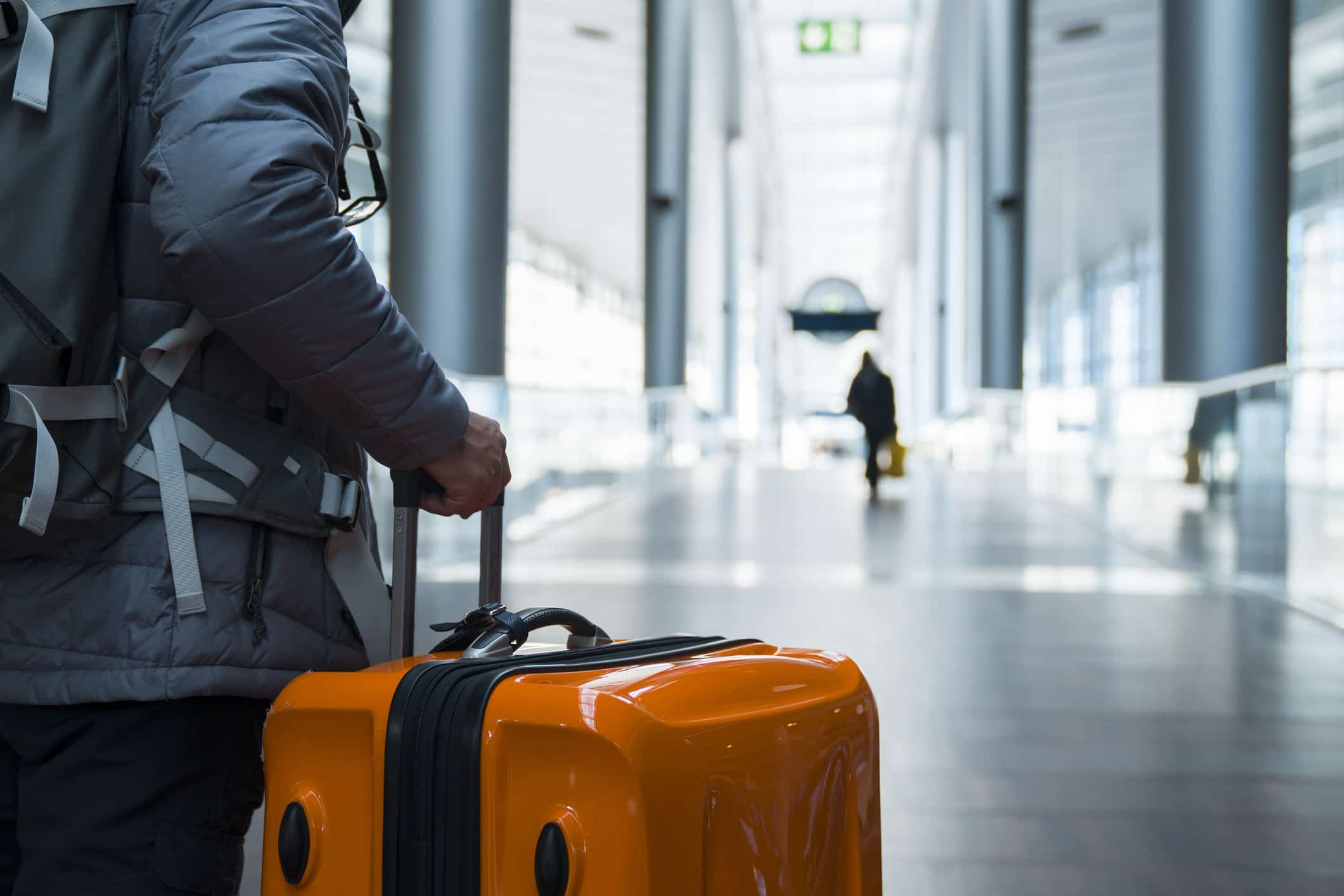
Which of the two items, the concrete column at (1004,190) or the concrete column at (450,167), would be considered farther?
the concrete column at (1004,190)

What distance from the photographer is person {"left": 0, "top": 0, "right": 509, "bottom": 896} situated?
133 centimetres

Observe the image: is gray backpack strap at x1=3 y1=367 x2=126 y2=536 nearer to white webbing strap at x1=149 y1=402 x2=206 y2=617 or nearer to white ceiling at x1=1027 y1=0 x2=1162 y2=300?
white webbing strap at x1=149 y1=402 x2=206 y2=617

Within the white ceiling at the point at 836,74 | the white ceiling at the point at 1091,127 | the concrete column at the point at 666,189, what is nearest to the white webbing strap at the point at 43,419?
the white ceiling at the point at 1091,127

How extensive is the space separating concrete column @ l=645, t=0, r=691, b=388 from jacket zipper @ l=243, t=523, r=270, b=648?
70.7 ft

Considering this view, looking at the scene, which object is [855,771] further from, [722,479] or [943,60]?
[943,60]

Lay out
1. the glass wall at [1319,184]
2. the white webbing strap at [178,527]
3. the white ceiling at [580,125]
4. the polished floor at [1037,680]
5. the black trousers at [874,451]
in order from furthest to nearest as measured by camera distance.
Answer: the white ceiling at [580,125] → the glass wall at [1319,184] → the black trousers at [874,451] → the polished floor at [1037,680] → the white webbing strap at [178,527]

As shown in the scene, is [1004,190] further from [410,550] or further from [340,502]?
[340,502]

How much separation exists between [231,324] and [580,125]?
34260 millimetres

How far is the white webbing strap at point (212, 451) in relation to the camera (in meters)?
1.45

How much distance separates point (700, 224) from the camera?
110 feet

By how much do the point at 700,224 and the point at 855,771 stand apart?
1281 inches

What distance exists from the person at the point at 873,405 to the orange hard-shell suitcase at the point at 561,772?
45.3 ft

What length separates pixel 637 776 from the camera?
1300 millimetres

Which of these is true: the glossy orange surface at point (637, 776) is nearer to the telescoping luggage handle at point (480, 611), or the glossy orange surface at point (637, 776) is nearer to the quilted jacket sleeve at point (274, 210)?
the telescoping luggage handle at point (480, 611)
